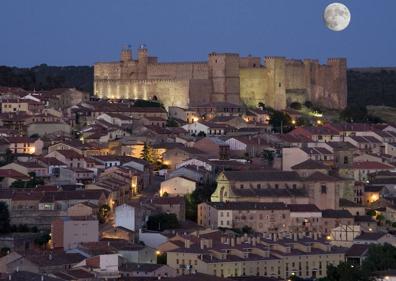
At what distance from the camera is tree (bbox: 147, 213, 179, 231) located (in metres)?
44.9

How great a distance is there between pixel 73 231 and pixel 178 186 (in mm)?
6486

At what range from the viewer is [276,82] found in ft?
227

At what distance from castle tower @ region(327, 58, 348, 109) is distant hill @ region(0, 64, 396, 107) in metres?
12.6

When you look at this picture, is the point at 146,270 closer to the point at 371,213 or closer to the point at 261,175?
the point at 261,175

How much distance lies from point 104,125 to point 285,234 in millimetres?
15744

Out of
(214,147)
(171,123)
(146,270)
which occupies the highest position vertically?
(171,123)

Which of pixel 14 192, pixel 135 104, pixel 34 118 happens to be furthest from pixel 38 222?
pixel 135 104

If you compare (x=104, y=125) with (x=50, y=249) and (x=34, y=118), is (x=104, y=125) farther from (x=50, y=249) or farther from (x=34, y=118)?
(x=50, y=249)

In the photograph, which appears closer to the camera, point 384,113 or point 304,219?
point 304,219

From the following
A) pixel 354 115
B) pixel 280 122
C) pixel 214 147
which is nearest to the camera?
pixel 214 147

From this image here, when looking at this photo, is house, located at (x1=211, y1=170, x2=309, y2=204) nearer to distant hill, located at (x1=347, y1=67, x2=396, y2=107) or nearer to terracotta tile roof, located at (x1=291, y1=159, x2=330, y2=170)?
terracotta tile roof, located at (x1=291, y1=159, x2=330, y2=170)

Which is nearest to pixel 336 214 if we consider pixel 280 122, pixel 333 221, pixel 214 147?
pixel 333 221

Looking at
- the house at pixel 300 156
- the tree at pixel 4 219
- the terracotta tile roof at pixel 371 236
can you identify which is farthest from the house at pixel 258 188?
the tree at pixel 4 219

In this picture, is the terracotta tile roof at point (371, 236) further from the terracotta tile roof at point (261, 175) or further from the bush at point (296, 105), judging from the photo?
the bush at point (296, 105)
